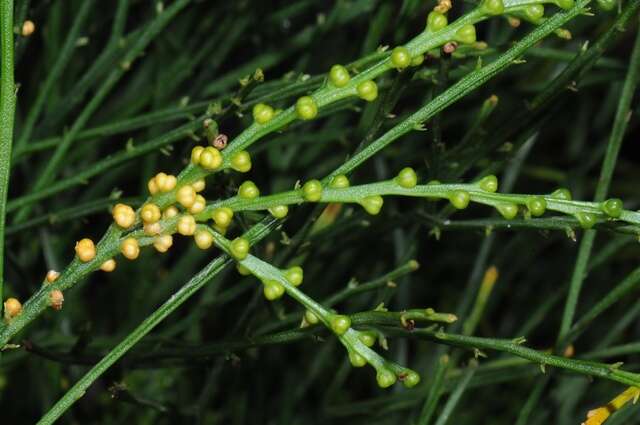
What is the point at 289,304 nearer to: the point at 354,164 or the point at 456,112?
the point at 456,112

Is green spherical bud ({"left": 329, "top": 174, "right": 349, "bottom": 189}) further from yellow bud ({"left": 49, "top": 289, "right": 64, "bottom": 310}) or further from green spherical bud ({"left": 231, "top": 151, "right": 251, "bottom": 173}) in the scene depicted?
yellow bud ({"left": 49, "top": 289, "right": 64, "bottom": 310})

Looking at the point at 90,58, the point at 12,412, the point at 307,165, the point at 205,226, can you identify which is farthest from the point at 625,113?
the point at 12,412

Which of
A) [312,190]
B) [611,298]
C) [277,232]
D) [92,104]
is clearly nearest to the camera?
[312,190]

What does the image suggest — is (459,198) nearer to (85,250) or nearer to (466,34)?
(466,34)

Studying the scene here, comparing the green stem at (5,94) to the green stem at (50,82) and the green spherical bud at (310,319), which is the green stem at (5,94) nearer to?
the green spherical bud at (310,319)

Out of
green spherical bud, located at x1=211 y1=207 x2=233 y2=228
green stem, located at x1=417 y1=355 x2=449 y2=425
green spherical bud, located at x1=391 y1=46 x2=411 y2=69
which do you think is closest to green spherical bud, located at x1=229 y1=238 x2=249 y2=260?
green spherical bud, located at x1=211 y1=207 x2=233 y2=228

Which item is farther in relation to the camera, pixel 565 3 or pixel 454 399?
pixel 454 399

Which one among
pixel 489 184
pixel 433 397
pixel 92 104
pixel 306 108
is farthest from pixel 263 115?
pixel 92 104

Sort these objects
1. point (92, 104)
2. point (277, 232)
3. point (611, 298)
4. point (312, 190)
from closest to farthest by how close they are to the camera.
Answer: point (312, 190)
point (611, 298)
point (92, 104)
point (277, 232)
